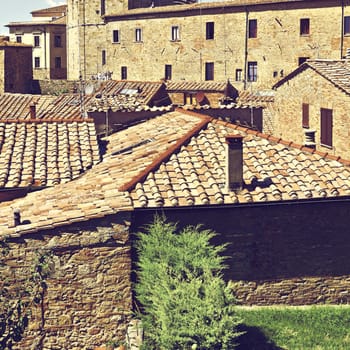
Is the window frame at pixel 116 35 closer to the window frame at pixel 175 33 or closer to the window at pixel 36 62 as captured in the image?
the window frame at pixel 175 33

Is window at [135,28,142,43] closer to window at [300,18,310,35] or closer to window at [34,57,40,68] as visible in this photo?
window at [300,18,310,35]

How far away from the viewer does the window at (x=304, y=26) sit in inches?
1799

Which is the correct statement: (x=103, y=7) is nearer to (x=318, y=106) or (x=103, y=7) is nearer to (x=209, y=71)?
(x=209, y=71)

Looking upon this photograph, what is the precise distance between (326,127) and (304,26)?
86.1 feet

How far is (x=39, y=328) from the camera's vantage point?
13.3 meters

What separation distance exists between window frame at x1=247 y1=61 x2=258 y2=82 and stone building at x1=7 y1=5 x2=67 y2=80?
2630 cm

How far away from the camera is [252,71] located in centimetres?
4953

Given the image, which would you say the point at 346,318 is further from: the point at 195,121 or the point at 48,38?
the point at 48,38

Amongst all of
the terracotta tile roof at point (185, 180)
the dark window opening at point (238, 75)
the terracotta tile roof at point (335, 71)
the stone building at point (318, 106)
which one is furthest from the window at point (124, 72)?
the terracotta tile roof at point (185, 180)

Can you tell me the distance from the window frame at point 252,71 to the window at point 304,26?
4243 millimetres

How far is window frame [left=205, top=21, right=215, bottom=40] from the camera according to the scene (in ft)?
167

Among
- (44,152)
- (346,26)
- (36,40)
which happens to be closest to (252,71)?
(346,26)

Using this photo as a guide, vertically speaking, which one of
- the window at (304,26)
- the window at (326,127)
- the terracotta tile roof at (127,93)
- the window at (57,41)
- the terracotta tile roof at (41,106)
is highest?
the window at (57,41)

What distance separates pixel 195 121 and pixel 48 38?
5604 cm
